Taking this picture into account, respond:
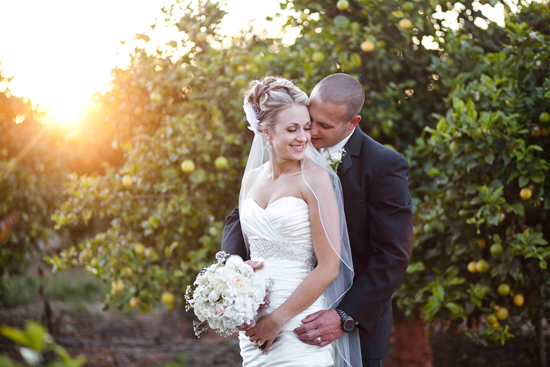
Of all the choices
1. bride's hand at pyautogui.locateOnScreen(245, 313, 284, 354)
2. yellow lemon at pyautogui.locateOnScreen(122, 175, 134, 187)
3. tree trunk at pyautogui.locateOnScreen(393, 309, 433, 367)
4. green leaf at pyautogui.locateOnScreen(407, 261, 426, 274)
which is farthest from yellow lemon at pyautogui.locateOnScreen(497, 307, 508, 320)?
yellow lemon at pyautogui.locateOnScreen(122, 175, 134, 187)

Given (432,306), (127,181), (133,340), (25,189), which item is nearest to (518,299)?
(432,306)

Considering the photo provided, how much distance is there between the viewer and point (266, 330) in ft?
7.38

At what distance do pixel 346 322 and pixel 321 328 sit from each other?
118 millimetres

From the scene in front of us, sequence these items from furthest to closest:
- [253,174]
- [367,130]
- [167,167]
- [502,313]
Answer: [367,130] < [167,167] < [502,313] < [253,174]

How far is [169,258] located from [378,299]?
2.40 m

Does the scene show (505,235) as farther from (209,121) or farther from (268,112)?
(209,121)

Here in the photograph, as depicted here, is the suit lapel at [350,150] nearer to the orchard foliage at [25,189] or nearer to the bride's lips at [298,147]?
the bride's lips at [298,147]

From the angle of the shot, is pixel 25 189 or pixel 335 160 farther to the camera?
pixel 25 189

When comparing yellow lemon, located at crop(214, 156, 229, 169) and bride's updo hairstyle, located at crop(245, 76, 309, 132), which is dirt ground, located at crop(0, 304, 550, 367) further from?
bride's updo hairstyle, located at crop(245, 76, 309, 132)

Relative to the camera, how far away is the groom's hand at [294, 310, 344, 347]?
2.23 m

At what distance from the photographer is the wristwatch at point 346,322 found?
2.26 meters

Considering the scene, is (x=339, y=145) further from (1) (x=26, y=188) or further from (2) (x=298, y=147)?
(1) (x=26, y=188)

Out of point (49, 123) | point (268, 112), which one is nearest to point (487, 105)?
point (268, 112)

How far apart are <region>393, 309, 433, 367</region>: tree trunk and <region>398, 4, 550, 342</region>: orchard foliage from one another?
1.11 m
